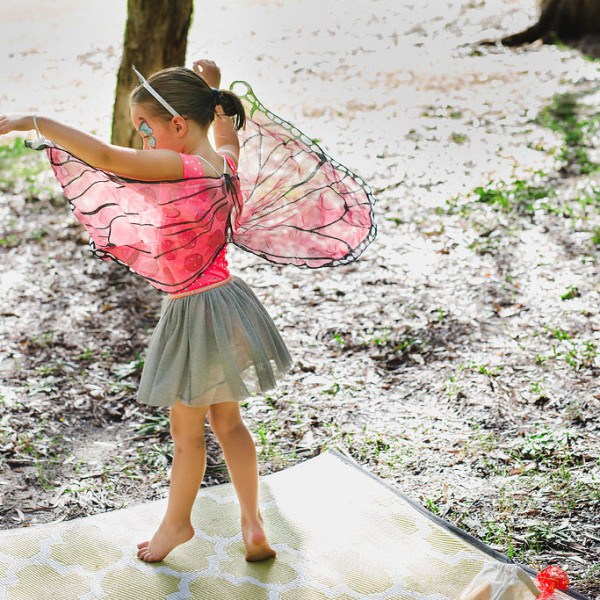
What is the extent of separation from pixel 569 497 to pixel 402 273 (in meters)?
2.33

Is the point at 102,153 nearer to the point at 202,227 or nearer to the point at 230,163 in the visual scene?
the point at 202,227

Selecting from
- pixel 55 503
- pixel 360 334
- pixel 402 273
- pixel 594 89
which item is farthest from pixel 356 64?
pixel 55 503

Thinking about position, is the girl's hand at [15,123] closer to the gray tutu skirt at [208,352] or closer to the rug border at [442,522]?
the gray tutu skirt at [208,352]

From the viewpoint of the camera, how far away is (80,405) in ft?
12.2

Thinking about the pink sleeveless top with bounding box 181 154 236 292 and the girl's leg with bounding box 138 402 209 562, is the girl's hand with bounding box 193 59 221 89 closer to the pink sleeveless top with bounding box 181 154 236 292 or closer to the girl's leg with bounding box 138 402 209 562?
the pink sleeveless top with bounding box 181 154 236 292

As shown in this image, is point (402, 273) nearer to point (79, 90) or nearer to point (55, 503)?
point (55, 503)

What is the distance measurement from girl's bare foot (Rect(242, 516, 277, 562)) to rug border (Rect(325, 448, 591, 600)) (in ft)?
1.99

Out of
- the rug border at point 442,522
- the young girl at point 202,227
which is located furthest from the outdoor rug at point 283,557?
the young girl at point 202,227

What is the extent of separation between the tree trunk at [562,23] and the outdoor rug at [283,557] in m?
9.68

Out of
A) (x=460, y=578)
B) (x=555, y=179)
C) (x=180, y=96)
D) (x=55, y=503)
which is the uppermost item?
(x=180, y=96)

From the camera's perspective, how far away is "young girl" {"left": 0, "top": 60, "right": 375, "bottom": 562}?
2143mm

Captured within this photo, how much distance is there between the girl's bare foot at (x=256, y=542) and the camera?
2.54m

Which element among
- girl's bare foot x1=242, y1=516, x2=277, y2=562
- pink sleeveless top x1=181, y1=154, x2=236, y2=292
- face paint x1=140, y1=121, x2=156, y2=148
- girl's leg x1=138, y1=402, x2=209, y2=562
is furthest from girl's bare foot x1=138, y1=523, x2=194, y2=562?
face paint x1=140, y1=121, x2=156, y2=148

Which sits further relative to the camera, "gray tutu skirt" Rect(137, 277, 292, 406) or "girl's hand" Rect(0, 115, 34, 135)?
"gray tutu skirt" Rect(137, 277, 292, 406)
